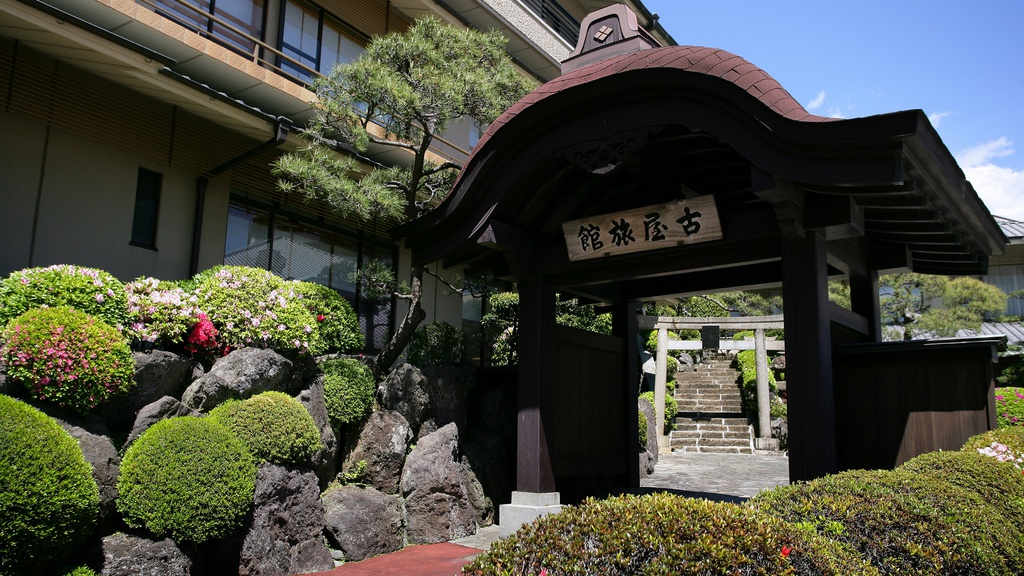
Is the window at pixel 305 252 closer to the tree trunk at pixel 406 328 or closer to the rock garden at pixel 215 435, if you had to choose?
the tree trunk at pixel 406 328

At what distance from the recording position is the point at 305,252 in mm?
13883

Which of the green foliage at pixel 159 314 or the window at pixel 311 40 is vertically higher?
the window at pixel 311 40

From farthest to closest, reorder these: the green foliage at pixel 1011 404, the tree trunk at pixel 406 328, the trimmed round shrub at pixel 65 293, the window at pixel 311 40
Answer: the window at pixel 311 40, the green foliage at pixel 1011 404, the tree trunk at pixel 406 328, the trimmed round shrub at pixel 65 293

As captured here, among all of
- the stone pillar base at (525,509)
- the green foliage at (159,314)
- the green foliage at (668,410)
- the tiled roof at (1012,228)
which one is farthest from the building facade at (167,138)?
the tiled roof at (1012,228)

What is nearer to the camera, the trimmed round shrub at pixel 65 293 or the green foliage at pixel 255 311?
the trimmed round shrub at pixel 65 293

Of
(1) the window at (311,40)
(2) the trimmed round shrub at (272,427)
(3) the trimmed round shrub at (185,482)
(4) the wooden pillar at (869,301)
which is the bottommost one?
(3) the trimmed round shrub at (185,482)

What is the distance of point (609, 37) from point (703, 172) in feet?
7.07

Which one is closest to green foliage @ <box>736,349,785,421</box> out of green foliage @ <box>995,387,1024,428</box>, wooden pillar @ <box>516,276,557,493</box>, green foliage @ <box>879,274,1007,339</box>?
green foliage @ <box>879,274,1007,339</box>

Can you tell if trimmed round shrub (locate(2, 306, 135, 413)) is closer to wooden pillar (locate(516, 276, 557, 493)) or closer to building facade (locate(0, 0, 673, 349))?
building facade (locate(0, 0, 673, 349))

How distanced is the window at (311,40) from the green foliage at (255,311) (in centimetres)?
561

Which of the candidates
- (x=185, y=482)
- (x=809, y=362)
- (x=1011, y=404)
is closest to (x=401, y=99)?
(x=185, y=482)

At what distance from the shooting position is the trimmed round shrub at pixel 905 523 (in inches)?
196

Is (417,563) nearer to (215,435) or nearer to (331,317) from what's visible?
(215,435)

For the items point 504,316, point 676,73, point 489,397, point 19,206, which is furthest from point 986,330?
point 19,206
